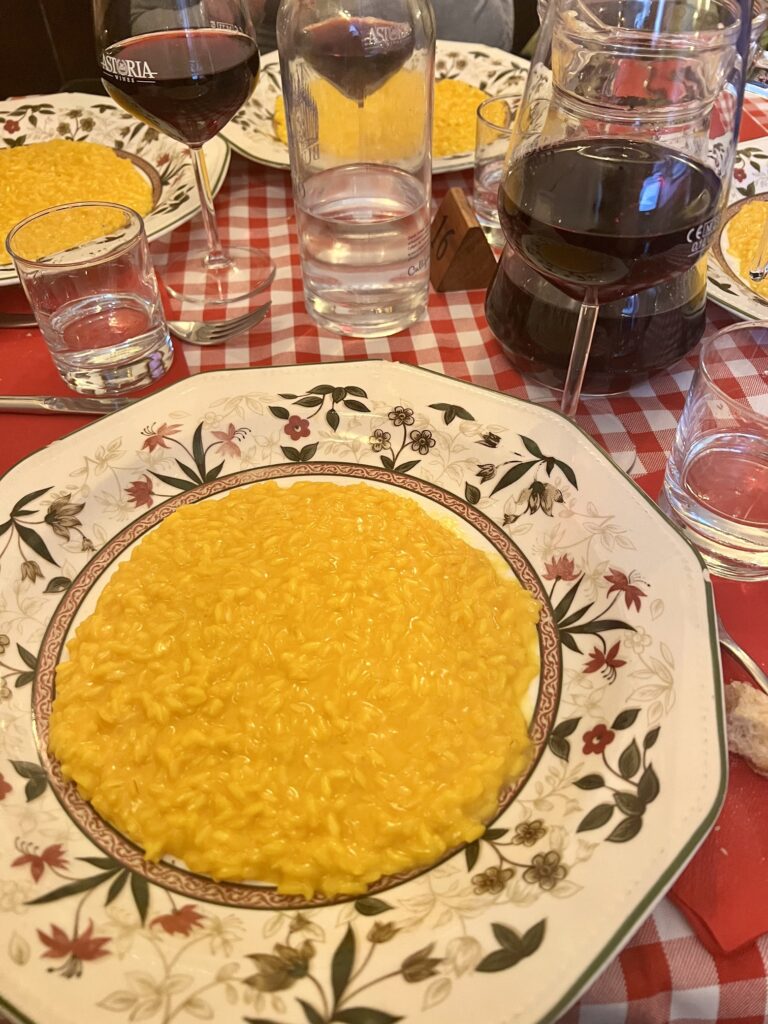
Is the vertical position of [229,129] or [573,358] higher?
[229,129]

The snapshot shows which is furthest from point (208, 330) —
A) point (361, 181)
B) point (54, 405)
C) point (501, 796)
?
point (501, 796)

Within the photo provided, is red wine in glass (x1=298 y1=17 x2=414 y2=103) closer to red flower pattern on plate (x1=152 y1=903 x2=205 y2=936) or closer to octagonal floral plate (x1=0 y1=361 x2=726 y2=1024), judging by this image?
octagonal floral plate (x1=0 y1=361 x2=726 y2=1024)

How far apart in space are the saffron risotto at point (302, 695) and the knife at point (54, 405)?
35 cm

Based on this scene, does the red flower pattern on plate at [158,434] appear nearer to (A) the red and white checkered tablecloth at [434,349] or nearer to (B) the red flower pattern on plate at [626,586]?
(A) the red and white checkered tablecloth at [434,349]

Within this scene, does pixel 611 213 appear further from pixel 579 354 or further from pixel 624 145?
pixel 579 354

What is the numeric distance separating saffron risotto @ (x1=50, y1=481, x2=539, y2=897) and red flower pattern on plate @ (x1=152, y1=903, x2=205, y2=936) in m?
0.05

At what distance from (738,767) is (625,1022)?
1.01ft

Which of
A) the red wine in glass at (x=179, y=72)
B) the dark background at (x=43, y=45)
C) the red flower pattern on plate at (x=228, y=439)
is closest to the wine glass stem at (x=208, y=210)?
the red wine in glass at (x=179, y=72)

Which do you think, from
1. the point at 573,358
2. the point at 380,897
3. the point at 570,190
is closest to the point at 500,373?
the point at 573,358

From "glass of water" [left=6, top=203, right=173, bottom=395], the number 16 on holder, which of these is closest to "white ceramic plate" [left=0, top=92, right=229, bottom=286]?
"glass of water" [left=6, top=203, right=173, bottom=395]

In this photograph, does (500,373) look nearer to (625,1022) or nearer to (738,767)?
(738,767)

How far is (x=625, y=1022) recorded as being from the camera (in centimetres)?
74

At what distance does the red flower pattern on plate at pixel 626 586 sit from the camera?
3.25 feet

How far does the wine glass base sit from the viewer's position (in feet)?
5.37
